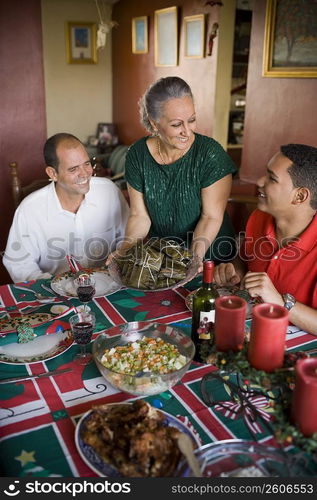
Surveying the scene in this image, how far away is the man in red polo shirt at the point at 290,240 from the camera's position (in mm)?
1583

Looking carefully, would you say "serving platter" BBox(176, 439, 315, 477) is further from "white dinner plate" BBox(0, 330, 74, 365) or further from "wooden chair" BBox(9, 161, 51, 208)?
"wooden chair" BBox(9, 161, 51, 208)

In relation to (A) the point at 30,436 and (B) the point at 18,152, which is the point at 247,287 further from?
(B) the point at 18,152

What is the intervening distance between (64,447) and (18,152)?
3.28m

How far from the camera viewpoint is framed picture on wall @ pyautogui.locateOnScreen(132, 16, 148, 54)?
588cm

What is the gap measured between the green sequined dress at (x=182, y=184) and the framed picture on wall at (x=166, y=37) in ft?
11.3

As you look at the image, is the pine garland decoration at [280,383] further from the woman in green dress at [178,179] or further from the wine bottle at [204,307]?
the woman in green dress at [178,179]

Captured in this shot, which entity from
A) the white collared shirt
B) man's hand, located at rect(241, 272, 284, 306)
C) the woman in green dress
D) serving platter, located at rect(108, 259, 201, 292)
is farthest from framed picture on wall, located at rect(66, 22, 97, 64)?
man's hand, located at rect(241, 272, 284, 306)

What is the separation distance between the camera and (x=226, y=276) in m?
1.86

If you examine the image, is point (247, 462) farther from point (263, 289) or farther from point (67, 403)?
point (263, 289)

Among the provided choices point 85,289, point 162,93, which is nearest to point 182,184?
point 162,93

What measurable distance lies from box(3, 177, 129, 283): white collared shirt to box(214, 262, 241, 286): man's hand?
74cm

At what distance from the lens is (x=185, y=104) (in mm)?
2021

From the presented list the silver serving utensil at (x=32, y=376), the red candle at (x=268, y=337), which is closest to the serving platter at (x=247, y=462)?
the red candle at (x=268, y=337)

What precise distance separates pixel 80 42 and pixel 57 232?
5.17 meters
